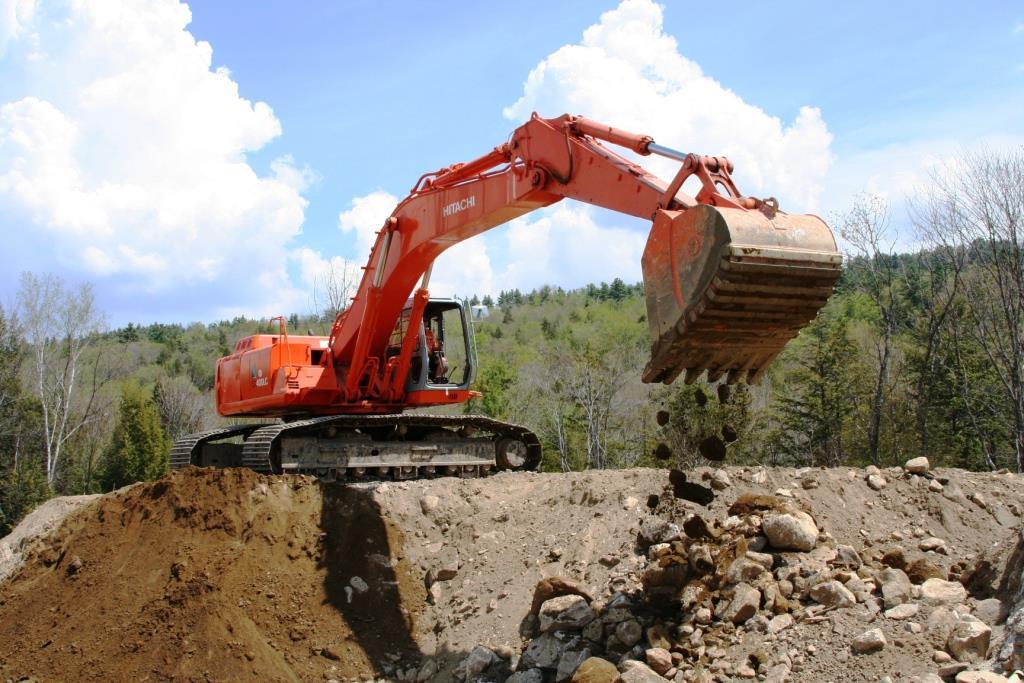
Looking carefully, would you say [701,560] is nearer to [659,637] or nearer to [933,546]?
[659,637]

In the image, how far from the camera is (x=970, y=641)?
5742 millimetres

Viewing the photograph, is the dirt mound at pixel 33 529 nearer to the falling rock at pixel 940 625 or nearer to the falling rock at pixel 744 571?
the falling rock at pixel 744 571

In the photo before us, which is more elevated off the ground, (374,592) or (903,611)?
(903,611)

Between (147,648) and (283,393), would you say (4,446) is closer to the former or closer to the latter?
(283,393)

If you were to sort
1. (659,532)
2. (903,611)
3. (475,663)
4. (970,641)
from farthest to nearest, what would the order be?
1. (659,532)
2. (475,663)
3. (903,611)
4. (970,641)

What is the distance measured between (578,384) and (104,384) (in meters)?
25.0

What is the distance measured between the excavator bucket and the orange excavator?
11mm

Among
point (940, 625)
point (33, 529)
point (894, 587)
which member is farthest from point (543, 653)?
point (33, 529)

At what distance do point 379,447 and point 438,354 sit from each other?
5.37ft

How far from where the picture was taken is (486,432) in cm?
1398

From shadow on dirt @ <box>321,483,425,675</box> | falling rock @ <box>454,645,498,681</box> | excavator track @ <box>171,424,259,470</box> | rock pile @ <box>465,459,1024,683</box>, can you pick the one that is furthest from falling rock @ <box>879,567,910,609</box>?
excavator track @ <box>171,424,259,470</box>

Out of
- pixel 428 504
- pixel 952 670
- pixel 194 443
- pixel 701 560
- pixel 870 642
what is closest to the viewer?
pixel 952 670

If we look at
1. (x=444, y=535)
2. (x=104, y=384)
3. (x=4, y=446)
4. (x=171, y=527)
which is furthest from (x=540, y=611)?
(x=104, y=384)

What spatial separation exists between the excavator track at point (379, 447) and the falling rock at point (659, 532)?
497 cm
